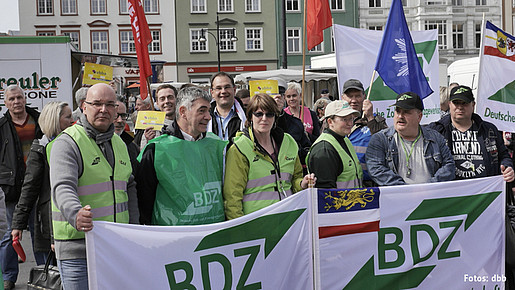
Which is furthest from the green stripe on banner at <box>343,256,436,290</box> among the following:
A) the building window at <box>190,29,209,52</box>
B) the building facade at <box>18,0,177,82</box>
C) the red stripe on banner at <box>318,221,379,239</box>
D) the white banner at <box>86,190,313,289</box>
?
the building window at <box>190,29,209,52</box>

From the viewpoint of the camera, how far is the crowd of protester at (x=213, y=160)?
3.66 meters

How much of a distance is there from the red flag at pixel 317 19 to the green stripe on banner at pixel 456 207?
3.43 metres

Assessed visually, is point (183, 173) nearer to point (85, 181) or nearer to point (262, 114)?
point (85, 181)

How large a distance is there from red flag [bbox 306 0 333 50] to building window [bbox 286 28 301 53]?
3975cm

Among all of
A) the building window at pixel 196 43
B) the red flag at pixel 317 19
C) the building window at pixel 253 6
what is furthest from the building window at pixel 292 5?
the red flag at pixel 317 19

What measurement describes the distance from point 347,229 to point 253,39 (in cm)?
4286

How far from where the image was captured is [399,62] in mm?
6777

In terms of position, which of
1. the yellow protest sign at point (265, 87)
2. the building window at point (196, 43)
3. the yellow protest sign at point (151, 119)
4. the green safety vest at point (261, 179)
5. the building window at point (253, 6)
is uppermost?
the building window at point (253, 6)

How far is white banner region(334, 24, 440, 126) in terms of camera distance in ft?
25.7

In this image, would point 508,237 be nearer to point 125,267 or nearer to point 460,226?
point 460,226

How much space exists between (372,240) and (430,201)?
622 millimetres

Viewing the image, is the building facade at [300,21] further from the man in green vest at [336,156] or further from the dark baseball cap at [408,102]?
the man in green vest at [336,156]

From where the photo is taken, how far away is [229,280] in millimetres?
4008

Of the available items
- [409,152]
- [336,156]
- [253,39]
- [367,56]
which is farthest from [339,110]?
[253,39]
